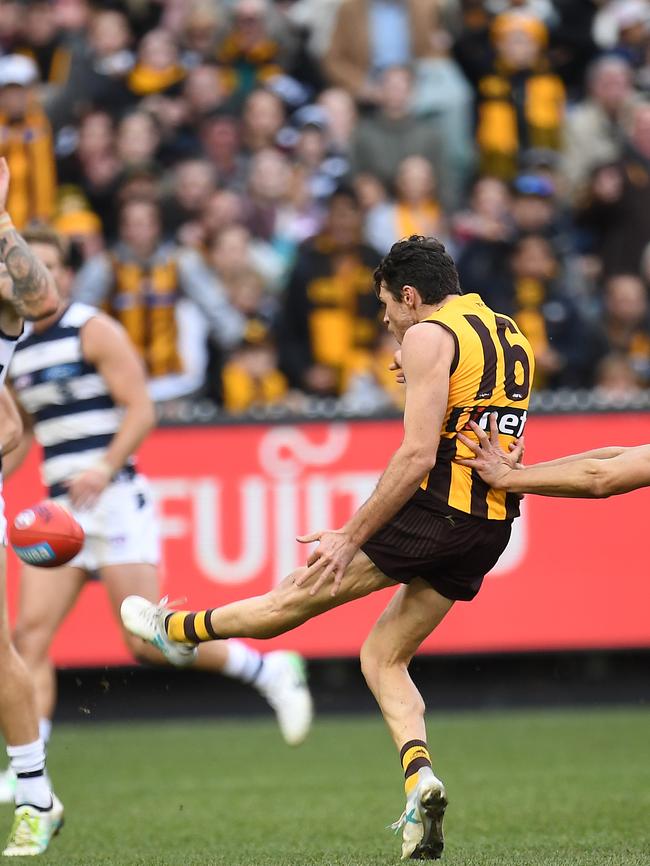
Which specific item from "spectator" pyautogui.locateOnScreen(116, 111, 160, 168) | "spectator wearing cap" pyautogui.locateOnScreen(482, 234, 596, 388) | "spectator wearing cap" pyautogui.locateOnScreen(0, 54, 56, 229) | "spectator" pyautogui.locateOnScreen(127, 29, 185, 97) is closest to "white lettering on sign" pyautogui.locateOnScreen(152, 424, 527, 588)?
"spectator wearing cap" pyautogui.locateOnScreen(482, 234, 596, 388)

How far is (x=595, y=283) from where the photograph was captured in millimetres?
12578

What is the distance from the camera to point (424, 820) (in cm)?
557

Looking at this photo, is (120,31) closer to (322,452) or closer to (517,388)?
(322,452)

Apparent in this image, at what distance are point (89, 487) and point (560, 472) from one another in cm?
245

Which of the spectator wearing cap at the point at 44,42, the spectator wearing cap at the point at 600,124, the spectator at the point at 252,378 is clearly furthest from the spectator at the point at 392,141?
the spectator wearing cap at the point at 44,42

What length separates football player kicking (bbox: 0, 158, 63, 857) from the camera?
5969 millimetres

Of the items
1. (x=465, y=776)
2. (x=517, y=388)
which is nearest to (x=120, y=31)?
(x=465, y=776)

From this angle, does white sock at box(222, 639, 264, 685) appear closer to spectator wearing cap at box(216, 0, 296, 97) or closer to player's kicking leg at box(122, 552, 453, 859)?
player's kicking leg at box(122, 552, 453, 859)

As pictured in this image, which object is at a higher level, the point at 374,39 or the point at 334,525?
the point at 374,39

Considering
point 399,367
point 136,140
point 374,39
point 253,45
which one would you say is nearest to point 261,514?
point 136,140

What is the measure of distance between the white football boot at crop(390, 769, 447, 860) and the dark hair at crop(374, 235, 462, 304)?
5.63 ft

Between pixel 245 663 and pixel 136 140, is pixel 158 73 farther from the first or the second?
pixel 245 663

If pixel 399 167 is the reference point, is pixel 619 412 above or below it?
below

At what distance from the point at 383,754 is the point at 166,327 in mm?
3782
